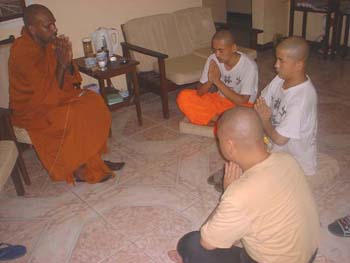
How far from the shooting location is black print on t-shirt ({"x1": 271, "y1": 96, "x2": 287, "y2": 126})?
220cm

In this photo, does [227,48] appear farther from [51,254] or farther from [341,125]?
[51,254]

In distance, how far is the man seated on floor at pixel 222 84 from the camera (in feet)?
9.65

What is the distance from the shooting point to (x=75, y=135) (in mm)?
2826

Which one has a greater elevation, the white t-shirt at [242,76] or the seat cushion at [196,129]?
the white t-shirt at [242,76]

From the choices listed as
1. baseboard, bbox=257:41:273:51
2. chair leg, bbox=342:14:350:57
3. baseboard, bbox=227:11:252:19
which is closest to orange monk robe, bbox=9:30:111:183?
baseboard, bbox=257:41:273:51

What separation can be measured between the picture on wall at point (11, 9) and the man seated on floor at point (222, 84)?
1655 millimetres

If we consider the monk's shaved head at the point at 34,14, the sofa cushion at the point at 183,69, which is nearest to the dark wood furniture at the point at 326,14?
the sofa cushion at the point at 183,69

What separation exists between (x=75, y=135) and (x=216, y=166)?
1.11 metres

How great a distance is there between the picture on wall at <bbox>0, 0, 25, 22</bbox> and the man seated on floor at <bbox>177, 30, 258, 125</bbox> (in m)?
1.66

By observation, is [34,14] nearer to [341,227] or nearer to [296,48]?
[296,48]

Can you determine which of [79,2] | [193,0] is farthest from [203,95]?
[193,0]

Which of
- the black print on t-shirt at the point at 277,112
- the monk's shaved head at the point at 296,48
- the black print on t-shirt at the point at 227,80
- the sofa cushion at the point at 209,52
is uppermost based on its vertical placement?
the monk's shaved head at the point at 296,48

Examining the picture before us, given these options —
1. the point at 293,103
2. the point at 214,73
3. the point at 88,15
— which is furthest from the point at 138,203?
the point at 88,15

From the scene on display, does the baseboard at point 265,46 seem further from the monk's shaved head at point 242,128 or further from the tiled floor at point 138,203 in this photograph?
the monk's shaved head at point 242,128
